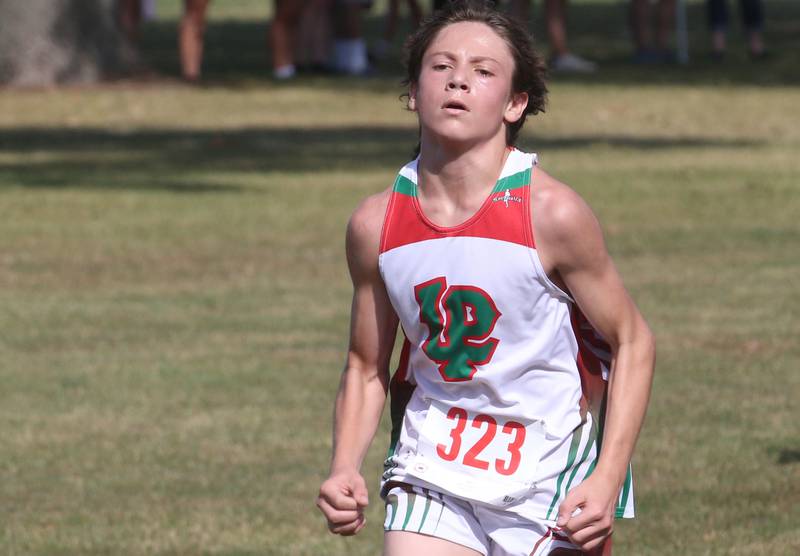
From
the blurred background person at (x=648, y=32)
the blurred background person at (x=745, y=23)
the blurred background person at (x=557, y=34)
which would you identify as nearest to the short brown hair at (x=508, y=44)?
the blurred background person at (x=557, y=34)

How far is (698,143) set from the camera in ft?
57.7

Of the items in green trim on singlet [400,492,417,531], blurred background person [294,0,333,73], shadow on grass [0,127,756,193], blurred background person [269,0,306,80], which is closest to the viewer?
green trim on singlet [400,492,417,531]

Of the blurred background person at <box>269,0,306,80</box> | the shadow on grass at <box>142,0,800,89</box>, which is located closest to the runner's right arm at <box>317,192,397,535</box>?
the shadow on grass at <box>142,0,800,89</box>

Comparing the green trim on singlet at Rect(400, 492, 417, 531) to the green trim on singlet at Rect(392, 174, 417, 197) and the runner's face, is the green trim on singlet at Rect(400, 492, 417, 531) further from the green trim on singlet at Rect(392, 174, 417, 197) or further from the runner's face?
the runner's face

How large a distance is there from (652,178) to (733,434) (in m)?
7.96

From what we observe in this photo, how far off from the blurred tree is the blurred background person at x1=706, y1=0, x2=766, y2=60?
8.44 meters

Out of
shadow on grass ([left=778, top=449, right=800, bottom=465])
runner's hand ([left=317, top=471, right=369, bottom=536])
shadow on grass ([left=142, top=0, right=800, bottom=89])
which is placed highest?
runner's hand ([left=317, top=471, right=369, bottom=536])

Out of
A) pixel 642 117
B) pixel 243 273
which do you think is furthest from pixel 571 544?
pixel 642 117

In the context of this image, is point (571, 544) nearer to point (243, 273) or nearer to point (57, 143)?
point (243, 273)

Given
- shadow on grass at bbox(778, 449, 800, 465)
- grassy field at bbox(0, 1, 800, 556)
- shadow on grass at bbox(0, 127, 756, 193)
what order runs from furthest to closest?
1. shadow on grass at bbox(0, 127, 756, 193)
2. shadow on grass at bbox(778, 449, 800, 465)
3. grassy field at bbox(0, 1, 800, 556)

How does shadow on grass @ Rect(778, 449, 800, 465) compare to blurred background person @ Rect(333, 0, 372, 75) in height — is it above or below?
above

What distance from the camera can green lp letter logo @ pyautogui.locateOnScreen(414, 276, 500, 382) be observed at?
3748mm

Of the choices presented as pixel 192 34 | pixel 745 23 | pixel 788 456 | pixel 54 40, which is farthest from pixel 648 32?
pixel 788 456

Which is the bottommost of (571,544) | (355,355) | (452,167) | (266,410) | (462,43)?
(266,410)
